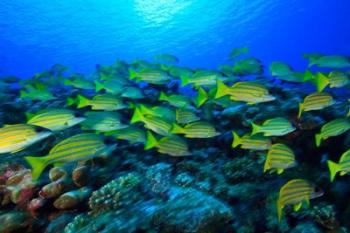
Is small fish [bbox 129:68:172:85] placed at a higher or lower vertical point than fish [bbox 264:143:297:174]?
higher

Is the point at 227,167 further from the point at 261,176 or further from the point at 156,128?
the point at 156,128

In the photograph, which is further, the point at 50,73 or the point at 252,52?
the point at 252,52

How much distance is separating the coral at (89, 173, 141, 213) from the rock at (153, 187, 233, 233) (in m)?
0.66

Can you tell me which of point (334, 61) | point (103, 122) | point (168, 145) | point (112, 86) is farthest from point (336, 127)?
point (112, 86)

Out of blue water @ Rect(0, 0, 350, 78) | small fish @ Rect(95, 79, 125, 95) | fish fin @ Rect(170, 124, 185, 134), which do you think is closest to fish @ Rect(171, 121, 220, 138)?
fish fin @ Rect(170, 124, 185, 134)

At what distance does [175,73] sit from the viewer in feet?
24.6

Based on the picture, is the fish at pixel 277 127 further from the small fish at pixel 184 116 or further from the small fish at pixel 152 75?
the small fish at pixel 152 75

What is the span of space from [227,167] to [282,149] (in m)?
A: 1.35

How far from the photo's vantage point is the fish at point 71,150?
3438 millimetres

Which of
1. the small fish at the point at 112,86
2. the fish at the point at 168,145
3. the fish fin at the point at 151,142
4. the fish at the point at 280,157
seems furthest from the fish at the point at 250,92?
the small fish at the point at 112,86

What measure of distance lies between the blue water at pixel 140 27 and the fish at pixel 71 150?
35417mm

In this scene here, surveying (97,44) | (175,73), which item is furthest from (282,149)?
(97,44)

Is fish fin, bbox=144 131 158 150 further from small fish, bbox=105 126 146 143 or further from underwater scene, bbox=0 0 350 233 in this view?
small fish, bbox=105 126 146 143

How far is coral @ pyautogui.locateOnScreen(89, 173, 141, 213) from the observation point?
4.16 metres
